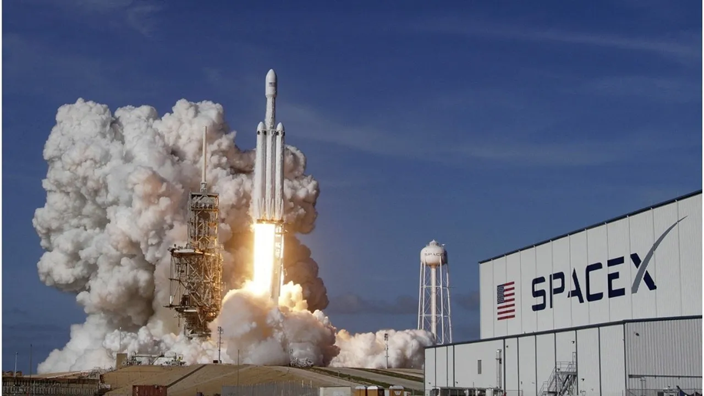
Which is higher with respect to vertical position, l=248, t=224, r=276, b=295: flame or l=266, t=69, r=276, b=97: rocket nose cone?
l=266, t=69, r=276, b=97: rocket nose cone

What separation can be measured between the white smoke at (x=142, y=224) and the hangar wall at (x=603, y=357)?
42.0 metres

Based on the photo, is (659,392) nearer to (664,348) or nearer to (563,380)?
(664,348)

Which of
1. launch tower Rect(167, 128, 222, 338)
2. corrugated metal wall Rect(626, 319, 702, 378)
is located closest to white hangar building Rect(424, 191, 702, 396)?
corrugated metal wall Rect(626, 319, 702, 378)

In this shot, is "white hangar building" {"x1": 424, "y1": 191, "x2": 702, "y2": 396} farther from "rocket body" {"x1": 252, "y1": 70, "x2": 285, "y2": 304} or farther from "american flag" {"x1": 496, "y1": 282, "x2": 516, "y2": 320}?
"rocket body" {"x1": 252, "y1": 70, "x2": 285, "y2": 304}

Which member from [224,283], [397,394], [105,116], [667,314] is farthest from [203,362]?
[667,314]

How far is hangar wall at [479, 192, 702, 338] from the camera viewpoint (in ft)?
185

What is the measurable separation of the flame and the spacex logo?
3662 cm

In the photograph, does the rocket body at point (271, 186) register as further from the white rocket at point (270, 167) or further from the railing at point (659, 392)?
the railing at point (659, 392)

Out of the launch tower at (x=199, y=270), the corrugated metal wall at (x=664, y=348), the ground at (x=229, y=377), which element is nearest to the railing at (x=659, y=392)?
the corrugated metal wall at (x=664, y=348)

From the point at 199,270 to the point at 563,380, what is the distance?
58475mm

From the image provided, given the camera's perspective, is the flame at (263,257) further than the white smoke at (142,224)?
No

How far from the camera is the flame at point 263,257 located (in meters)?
104

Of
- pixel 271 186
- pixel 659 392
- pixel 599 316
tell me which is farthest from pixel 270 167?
pixel 659 392

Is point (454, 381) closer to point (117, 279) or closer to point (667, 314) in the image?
point (667, 314)
